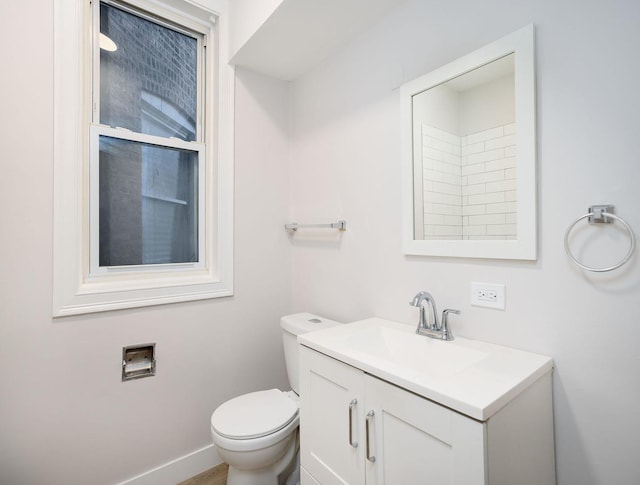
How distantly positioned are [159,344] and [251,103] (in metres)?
1.48

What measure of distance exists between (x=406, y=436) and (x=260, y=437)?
0.72 m

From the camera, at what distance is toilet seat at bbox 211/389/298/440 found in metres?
1.33

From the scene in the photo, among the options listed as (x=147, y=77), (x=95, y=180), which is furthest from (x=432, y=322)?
(x=147, y=77)

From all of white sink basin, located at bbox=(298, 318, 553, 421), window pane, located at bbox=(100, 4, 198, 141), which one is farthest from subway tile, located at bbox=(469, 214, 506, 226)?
window pane, located at bbox=(100, 4, 198, 141)

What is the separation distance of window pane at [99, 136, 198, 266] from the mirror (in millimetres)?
1232

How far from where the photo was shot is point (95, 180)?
1540 millimetres

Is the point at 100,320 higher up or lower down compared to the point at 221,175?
lower down

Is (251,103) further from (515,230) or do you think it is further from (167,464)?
(167,464)

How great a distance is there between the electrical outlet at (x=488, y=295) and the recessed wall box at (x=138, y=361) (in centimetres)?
152

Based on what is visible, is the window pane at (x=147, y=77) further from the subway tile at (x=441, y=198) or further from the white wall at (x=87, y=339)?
the subway tile at (x=441, y=198)

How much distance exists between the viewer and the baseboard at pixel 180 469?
5.13ft

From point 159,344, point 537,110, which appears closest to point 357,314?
point 159,344

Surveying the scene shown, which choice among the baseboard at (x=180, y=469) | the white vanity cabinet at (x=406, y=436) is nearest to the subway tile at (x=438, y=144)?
the white vanity cabinet at (x=406, y=436)

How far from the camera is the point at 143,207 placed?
169 centimetres
